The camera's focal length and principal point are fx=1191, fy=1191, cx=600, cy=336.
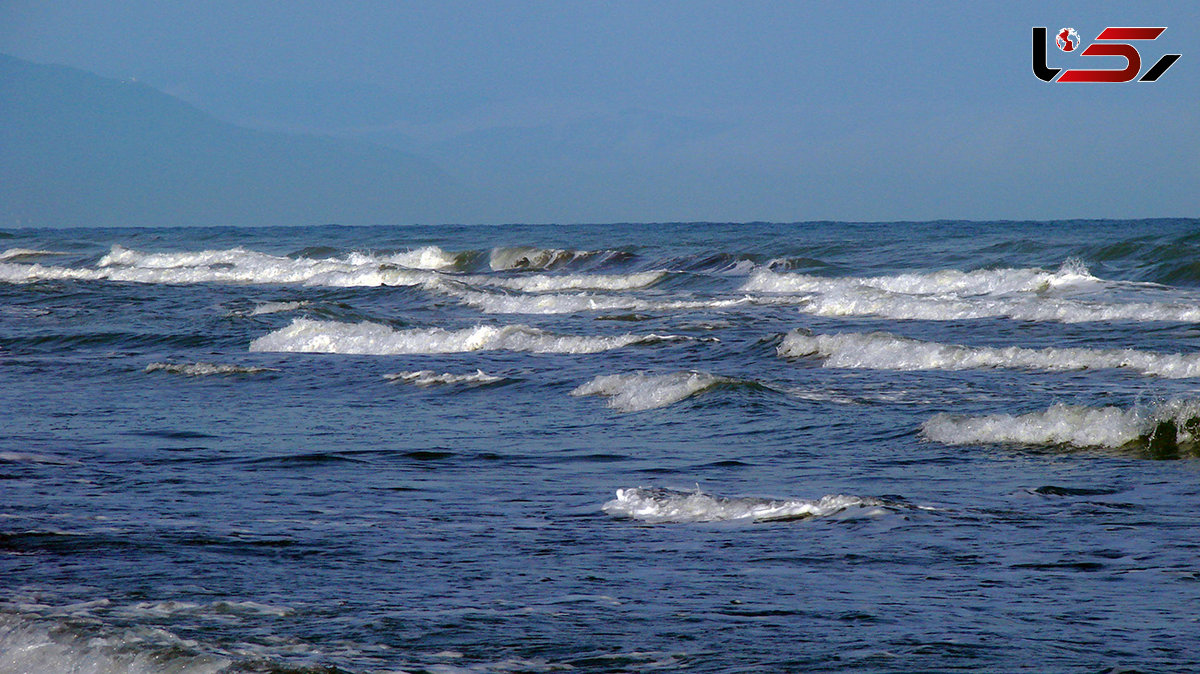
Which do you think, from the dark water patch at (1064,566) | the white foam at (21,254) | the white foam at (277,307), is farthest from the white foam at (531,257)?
the dark water patch at (1064,566)

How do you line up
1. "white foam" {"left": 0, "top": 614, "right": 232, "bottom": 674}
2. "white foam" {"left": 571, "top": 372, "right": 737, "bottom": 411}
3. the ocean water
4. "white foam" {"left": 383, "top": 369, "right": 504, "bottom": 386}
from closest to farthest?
"white foam" {"left": 0, "top": 614, "right": 232, "bottom": 674}, the ocean water, "white foam" {"left": 571, "top": 372, "right": 737, "bottom": 411}, "white foam" {"left": 383, "top": 369, "right": 504, "bottom": 386}

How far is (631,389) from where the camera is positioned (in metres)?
11.5

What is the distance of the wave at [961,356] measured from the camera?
40.0 feet

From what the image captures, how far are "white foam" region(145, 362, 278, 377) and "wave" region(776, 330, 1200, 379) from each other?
6.42 metres

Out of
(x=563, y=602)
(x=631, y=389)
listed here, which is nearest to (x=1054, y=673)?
(x=563, y=602)

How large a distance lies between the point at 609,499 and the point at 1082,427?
12.4ft

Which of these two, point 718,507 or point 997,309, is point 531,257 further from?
point 718,507

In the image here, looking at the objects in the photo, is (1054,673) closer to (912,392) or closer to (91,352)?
(912,392)

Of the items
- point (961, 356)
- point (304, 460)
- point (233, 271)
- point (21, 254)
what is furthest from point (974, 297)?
point (21, 254)

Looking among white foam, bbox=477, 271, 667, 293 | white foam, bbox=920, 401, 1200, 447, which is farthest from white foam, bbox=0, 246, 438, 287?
white foam, bbox=920, 401, 1200, 447

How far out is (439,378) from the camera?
42.8ft

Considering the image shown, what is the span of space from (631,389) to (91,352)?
9.51 m

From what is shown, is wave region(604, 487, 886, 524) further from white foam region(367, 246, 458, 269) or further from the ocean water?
white foam region(367, 246, 458, 269)

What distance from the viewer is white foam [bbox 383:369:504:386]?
42.2 feet
